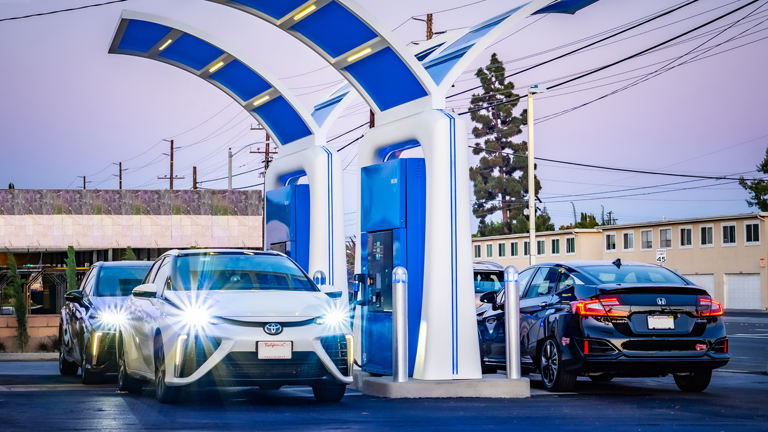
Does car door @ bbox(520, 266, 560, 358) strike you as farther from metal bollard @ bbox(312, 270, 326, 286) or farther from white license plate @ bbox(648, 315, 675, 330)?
metal bollard @ bbox(312, 270, 326, 286)

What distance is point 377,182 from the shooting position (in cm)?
1232

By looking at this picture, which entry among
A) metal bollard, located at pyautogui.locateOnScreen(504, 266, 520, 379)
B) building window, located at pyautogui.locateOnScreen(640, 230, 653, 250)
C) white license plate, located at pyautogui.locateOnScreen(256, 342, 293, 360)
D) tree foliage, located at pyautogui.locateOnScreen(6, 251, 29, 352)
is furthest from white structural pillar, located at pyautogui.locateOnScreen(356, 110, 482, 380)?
building window, located at pyautogui.locateOnScreen(640, 230, 653, 250)

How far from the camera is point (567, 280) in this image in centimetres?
1174

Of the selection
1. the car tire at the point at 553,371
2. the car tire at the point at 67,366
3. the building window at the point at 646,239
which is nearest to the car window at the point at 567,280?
the car tire at the point at 553,371

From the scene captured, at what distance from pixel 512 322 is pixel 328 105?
6809mm

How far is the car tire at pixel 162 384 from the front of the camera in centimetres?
941

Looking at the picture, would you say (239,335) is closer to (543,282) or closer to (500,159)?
(543,282)

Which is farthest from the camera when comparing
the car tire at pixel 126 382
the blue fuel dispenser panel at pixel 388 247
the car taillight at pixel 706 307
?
the blue fuel dispenser panel at pixel 388 247

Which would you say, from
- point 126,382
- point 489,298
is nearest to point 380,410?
point 126,382

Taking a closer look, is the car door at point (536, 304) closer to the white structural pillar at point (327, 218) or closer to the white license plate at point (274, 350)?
the white structural pillar at point (327, 218)

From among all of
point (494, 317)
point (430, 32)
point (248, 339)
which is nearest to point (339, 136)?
point (430, 32)

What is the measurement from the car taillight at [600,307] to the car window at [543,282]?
3.59 ft

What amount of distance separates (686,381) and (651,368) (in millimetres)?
1331

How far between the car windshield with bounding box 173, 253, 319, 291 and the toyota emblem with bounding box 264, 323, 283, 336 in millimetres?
1152
